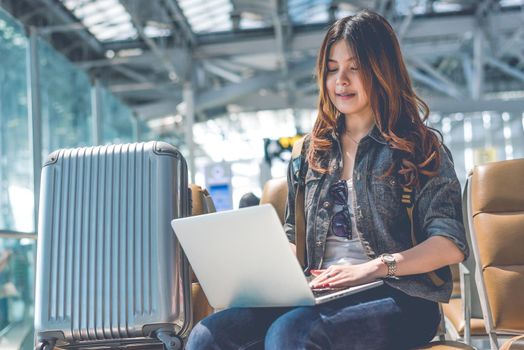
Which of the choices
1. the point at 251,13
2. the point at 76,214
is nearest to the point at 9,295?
the point at 76,214

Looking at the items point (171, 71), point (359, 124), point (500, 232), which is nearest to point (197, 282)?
point (359, 124)

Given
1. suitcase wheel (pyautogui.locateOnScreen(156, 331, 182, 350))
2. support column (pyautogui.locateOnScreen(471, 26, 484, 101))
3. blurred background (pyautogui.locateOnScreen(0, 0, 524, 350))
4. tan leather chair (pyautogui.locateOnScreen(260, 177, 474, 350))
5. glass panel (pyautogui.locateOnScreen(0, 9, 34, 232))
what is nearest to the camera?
suitcase wheel (pyautogui.locateOnScreen(156, 331, 182, 350))

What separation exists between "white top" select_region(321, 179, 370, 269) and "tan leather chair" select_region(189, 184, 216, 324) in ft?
1.46

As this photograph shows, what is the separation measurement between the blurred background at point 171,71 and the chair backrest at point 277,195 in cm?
258

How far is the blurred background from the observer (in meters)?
6.45

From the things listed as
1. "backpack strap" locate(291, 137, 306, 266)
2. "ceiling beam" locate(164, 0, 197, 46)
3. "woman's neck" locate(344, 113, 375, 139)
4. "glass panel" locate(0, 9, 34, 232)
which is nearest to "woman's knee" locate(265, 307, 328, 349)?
"backpack strap" locate(291, 137, 306, 266)

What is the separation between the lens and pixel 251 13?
40.7 ft

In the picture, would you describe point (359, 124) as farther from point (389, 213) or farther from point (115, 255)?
point (115, 255)

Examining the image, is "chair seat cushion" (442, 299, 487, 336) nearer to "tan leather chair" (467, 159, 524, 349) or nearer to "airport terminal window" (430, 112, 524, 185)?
"tan leather chair" (467, 159, 524, 349)

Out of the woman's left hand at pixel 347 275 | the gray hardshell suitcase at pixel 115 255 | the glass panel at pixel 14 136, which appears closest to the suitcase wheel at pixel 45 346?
the gray hardshell suitcase at pixel 115 255

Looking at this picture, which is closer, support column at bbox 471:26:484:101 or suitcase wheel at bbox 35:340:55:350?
suitcase wheel at bbox 35:340:55:350

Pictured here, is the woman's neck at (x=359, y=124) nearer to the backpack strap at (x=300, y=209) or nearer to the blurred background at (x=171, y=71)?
the backpack strap at (x=300, y=209)

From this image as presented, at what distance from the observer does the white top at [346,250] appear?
6.56 ft

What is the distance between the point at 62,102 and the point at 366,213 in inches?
288
